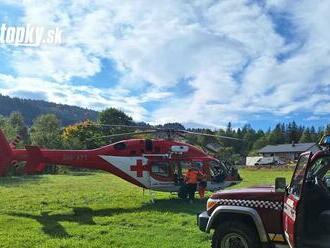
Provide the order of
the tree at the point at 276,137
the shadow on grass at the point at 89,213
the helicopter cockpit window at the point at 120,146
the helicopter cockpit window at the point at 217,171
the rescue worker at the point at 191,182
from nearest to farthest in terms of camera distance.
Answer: the shadow on grass at the point at 89,213 < the rescue worker at the point at 191,182 < the helicopter cockpit window at the point at 120,146 < the helicopter cockpit window at the point at 217,171 < the tree at the point at 276,137

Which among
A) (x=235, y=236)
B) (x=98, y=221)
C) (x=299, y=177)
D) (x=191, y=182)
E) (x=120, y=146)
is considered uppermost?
(x=120, y=146)

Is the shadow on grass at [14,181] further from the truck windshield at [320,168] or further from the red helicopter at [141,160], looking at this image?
the truck windshield at [320,168]

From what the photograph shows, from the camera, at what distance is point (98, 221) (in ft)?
48.0

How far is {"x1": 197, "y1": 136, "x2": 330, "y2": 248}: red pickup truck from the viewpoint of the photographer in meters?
7.54

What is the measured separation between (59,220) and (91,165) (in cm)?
499

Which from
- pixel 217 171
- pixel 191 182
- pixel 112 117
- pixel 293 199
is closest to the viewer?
pixel 293 199

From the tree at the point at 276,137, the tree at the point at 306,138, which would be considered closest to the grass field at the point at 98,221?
the tree at the point at 306,138

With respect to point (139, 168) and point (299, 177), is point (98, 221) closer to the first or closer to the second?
point (139, 168)

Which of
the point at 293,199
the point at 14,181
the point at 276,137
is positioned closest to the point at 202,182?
the point at 293,199

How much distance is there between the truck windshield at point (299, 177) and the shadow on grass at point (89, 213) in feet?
21.1

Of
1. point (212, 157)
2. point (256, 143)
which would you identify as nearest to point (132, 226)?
point (212, 157)

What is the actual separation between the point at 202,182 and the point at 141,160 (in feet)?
8.96

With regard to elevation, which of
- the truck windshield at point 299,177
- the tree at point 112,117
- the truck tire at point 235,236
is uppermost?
the tree at point 112,117

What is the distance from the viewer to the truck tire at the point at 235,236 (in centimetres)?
859
